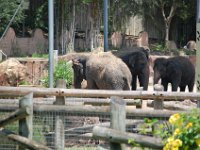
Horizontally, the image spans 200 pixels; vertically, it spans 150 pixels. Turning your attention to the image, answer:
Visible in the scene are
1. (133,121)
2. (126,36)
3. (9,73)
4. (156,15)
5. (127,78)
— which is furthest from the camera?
(156,15)

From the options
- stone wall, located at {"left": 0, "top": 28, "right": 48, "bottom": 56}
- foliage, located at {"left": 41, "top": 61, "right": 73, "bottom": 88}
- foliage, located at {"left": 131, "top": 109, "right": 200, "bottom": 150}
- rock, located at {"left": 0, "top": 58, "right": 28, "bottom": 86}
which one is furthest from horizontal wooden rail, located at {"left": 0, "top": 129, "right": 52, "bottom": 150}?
stone wall, located at {"left": 0, "top": 28, "right": 48, "bottom": 56}

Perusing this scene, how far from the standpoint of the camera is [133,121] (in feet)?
25.0

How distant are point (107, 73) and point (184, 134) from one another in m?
10.2

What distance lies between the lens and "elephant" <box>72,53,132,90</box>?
49.5 feet

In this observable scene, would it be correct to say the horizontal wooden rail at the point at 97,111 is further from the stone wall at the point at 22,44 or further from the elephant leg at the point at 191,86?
the stone wall at the point at 22,44

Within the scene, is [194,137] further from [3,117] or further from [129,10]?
[129,10]

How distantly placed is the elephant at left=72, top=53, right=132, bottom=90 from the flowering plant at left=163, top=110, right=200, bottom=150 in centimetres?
980

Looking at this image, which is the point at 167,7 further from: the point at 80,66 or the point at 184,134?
the point at 184,134

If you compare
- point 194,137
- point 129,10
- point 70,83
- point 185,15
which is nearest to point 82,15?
point 129,10

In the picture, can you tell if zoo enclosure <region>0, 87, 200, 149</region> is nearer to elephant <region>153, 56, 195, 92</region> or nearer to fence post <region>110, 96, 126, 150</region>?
fence post <region>110, 96, 126, 150</region>

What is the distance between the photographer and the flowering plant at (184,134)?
16.6ft

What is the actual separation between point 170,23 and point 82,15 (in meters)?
9.27

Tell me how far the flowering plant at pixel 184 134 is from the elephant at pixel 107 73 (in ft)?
32.2

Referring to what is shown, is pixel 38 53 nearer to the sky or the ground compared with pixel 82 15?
nearer to the ground
